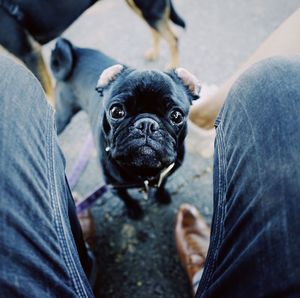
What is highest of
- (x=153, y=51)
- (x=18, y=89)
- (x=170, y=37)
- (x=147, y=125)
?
(x=18, y=89)

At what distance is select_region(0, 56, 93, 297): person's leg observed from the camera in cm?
66

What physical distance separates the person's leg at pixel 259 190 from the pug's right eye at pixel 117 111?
354mm

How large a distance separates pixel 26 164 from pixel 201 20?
2065 millimetres

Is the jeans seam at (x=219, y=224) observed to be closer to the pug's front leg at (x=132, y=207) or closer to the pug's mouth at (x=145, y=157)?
the pug's mouth at (x=145, y=157)

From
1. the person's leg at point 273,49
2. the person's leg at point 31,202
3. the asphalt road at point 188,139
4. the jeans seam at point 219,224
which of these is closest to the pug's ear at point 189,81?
the person's leg at point 273,49

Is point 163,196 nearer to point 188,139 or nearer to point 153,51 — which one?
point 188,139

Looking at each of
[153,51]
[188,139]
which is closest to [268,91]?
[188,139]

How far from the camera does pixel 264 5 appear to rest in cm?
253

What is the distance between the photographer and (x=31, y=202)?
735mm

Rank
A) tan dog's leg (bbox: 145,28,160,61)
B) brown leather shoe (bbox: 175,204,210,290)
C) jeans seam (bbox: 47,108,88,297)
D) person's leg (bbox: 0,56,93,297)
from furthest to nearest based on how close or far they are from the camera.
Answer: tan dog's leg (bbox: 145,28,160,61) → brown leather shoe (bbox: 175,204,210,290) → jeans seam (bbox: 47,108,88,297) → person's leg (bbox: 0,56,93,297)

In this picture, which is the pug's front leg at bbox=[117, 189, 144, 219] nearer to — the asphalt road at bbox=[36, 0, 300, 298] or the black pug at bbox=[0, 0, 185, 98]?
the asphalt road at bbox=[36, 0, 300, 298]

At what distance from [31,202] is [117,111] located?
492 millimetres

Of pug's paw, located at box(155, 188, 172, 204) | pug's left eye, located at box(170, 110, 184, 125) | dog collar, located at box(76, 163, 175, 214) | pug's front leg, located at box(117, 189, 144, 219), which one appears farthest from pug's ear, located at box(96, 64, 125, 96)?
pug's paw, located at box(155, 188, 172, 204)

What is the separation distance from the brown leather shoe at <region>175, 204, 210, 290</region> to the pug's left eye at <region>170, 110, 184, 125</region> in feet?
1.80
